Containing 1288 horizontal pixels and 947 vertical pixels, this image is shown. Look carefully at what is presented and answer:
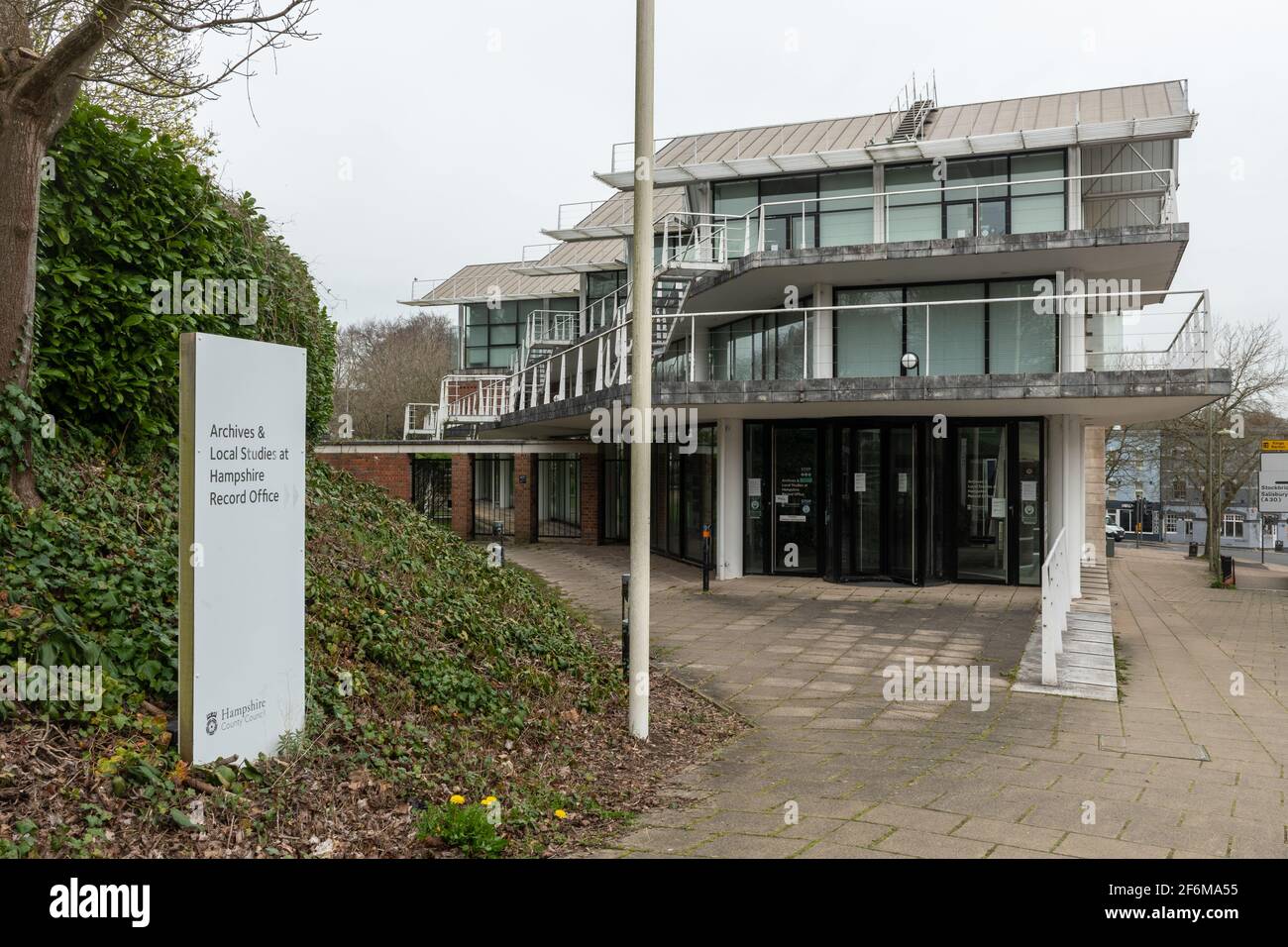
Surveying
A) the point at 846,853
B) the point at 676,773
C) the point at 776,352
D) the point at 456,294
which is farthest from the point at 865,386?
the point at 456,294

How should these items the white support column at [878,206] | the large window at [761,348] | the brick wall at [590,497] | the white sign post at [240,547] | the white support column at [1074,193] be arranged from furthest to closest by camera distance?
1. the brick wall at [590,497]
2. the white support column at [878,206]
3. the large window at [761,348]
4. the white support column at [1074,193]
5. the white sign post at [240,547]

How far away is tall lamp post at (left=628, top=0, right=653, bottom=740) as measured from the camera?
272 inches

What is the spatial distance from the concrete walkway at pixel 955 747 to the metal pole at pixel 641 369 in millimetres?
880

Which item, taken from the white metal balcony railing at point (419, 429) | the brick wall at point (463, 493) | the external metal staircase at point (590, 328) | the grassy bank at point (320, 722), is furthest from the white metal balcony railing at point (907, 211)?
the white metal balcony railing at point (419, 429)

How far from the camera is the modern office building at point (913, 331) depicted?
15547 millimetres

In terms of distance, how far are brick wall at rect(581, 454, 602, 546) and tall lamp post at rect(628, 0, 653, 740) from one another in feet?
61.8

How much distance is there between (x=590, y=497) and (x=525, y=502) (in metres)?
1.75

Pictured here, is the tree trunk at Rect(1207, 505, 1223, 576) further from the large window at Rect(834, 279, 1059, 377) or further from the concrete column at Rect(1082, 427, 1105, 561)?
the large window at Rect(834, 279, 1059, 377)

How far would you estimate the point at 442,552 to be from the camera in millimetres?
10156

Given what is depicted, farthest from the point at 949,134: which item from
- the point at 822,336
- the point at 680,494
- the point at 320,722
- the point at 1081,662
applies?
the point at 320,722

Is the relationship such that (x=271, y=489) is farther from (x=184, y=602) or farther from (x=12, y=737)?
(x=12, y=737)

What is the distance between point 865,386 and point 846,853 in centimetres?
1054

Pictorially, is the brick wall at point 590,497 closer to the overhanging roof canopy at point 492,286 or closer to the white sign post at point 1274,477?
the overhanging roof canopy at point 492,286

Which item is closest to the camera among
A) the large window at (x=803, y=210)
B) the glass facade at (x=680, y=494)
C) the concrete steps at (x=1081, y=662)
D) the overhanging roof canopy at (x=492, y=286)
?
the concrete steps at (x=1081, y=662)
